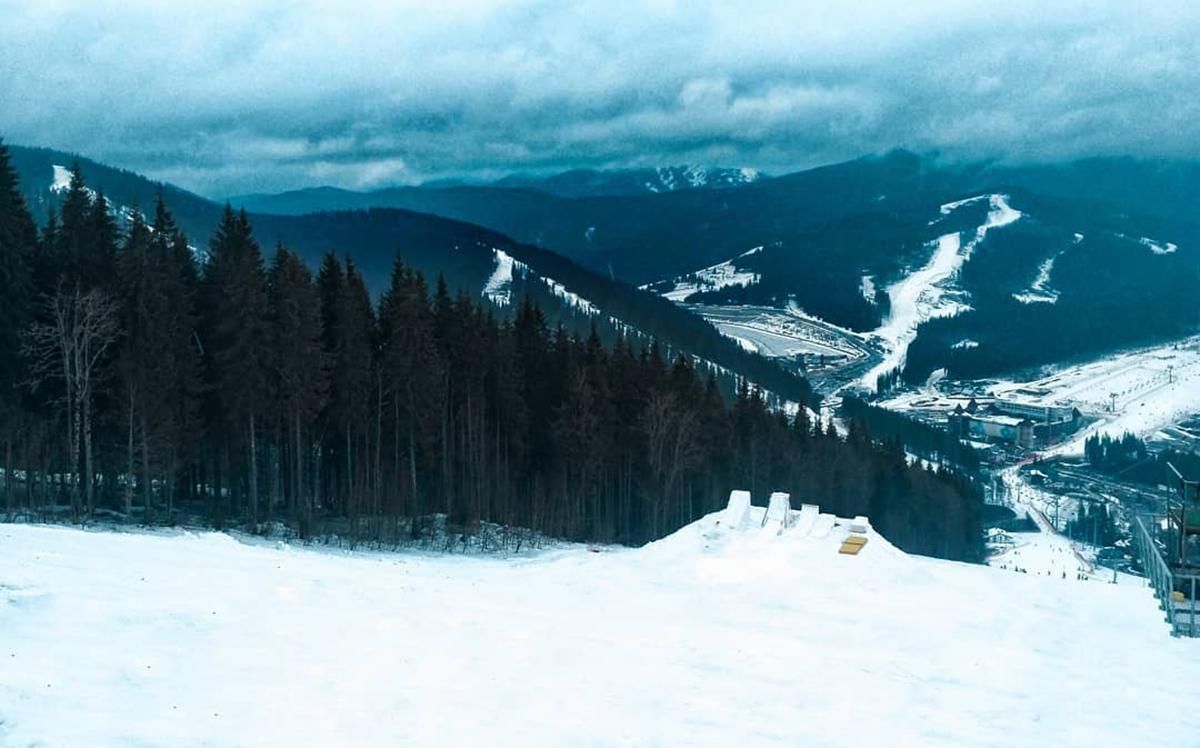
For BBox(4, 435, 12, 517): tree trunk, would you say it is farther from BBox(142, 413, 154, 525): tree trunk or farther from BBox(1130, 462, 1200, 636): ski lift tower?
BBox(1130, 462, 1200, 636): ski lift tower

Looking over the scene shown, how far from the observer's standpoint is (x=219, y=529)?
37.6 m

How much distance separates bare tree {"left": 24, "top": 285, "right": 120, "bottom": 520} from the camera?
35188mm

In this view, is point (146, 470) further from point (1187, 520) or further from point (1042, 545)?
point (1042, 545)

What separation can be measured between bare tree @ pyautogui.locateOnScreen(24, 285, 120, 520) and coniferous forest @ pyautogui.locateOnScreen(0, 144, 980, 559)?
15cm

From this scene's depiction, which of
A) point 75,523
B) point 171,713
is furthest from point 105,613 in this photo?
point 75,523

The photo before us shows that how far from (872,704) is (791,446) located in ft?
175

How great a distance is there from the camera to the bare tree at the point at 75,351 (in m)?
35.2

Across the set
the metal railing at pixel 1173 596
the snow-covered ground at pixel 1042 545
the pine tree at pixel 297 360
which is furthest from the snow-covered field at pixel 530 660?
the snow-covered ground at pixel 1042 545

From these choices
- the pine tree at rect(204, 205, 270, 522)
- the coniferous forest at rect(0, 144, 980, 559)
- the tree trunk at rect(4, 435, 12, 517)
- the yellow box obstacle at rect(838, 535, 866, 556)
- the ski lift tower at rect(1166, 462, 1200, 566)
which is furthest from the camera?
the pine tree at rect(204, 205, 270, 522)

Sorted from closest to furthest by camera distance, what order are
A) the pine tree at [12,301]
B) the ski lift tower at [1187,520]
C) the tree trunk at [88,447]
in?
the ski lift tower at [1187,520], the tree trunk at [88,447], the pine tree at [12,301]

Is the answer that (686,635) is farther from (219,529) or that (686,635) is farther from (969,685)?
(219,529)

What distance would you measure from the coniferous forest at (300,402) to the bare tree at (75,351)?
0.15m

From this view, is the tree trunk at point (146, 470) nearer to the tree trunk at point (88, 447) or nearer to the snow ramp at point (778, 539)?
the tree trunk at point (88, 447)

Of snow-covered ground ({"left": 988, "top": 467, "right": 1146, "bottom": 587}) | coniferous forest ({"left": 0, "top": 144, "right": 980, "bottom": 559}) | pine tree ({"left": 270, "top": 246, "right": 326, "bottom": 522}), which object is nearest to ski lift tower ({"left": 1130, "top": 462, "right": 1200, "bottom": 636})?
coniferous forest ({"left": 0, "top": 144, "right": 980, "bottom": 559})
